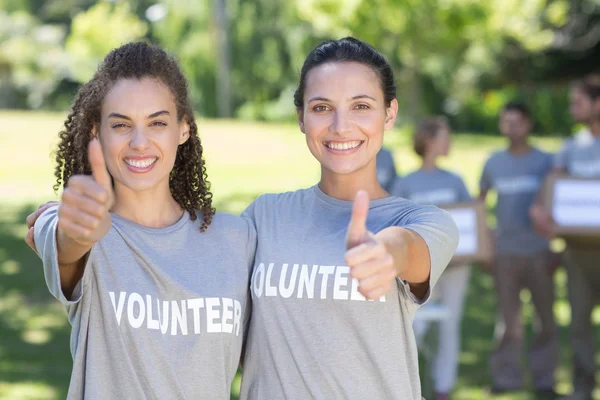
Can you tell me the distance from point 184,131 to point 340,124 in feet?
1.79

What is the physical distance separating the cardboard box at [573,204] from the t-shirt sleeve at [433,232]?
345 centimetres

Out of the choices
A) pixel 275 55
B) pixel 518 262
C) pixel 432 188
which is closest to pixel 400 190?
pixel 432 188

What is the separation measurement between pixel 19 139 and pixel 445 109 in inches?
649

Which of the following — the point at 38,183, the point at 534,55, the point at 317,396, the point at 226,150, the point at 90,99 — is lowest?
the point at 317,396

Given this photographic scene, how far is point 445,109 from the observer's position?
32688 millimetres

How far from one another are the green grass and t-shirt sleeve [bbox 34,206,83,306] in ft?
2.17

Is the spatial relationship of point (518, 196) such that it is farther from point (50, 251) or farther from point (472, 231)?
point (50, 251)

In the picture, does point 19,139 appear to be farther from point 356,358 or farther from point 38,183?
point 356,358

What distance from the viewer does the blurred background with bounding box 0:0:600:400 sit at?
8.08 meters

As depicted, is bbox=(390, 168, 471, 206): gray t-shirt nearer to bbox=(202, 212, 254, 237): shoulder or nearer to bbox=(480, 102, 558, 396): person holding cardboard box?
bbox=(480, 102, 558, 396): person holding cardboard box

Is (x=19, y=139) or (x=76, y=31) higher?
(x=76, y=31)

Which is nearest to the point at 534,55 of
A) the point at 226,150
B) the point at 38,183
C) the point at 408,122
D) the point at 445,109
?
the point at 445,109

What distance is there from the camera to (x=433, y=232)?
94.1 inches

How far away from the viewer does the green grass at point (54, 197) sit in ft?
21.6
